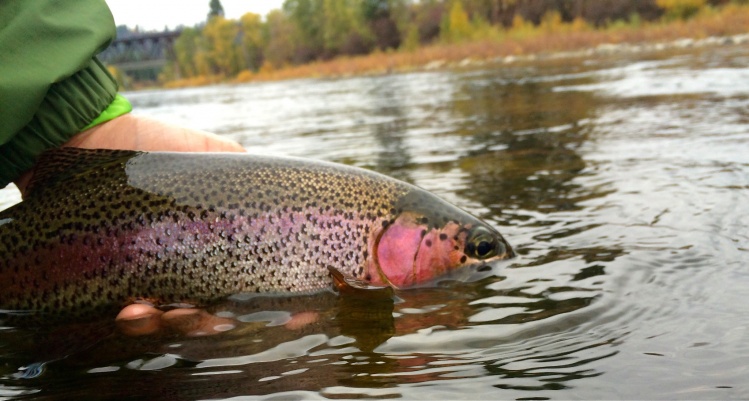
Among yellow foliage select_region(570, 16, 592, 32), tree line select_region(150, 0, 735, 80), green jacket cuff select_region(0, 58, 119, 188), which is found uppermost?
tree line select_region(150, 0, 735, 80)

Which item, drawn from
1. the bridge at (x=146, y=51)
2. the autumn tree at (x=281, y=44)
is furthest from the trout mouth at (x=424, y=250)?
the bridge at (x=146, y=51)

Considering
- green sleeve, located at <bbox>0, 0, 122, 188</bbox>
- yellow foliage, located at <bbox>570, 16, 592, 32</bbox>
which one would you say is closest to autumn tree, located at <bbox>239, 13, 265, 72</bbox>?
yellow foliage, located at <bbox>570, 16, 592, 32</bbox>

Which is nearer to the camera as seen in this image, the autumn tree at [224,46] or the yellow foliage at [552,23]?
the yellow foliage at [552,23]

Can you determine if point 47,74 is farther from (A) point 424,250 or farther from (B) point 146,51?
(B) point 146,51

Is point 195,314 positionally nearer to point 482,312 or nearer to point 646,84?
point 482,312

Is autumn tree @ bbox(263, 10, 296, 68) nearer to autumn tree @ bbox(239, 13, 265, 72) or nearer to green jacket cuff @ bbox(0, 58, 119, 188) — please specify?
autumn tree @ bbox(239, 13, 265, 72)

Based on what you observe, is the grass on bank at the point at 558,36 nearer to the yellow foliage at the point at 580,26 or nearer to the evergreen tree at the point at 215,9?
the yellow foliage at the point at 580,26

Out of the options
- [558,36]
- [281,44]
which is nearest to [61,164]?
[558,36]

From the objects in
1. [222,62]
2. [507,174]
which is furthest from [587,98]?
[222,62]
